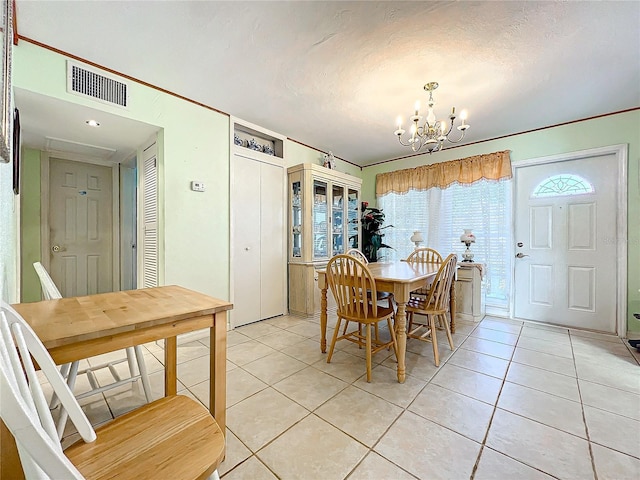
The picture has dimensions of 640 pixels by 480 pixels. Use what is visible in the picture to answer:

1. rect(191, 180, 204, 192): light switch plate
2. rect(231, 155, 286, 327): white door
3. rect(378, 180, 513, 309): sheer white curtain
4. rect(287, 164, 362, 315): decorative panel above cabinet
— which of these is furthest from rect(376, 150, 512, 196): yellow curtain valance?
rect(191, 180, 204, 192): light switch plate

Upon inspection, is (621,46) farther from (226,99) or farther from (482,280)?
(226,99)

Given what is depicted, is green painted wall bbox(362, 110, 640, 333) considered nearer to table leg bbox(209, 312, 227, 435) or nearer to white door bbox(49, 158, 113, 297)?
table leg bbox(209, 312, 227, 435)

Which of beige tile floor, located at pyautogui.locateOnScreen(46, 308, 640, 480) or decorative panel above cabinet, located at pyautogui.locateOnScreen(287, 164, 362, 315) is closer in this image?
beige tile floor, located at pyautogui.locateOnScreen(46, 308, 640, 480)

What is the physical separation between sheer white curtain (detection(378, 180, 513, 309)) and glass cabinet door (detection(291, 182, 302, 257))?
1.81 meters

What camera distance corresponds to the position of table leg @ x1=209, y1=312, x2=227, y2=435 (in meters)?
1.21

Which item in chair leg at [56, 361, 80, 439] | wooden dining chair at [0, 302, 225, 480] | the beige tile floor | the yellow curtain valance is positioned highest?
the yellow curtain valance

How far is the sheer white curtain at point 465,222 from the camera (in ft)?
11.7

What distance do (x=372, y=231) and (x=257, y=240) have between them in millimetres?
2132

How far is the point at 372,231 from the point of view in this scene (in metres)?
4.61

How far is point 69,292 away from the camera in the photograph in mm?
3400

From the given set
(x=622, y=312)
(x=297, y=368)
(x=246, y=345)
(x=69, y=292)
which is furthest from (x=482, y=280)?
(x=69, y=292)

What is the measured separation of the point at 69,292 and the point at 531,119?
599 cm

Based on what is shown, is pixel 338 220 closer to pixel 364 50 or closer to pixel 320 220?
pixel 320 220

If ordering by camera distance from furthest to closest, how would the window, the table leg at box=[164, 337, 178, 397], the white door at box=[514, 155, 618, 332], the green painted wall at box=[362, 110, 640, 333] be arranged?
the window < the white door at box=[514, 155, 618, 332] < the green painted wall at box=[362, 110, 640, 333] < the table leg at box=[164, 337, 178, 397]
